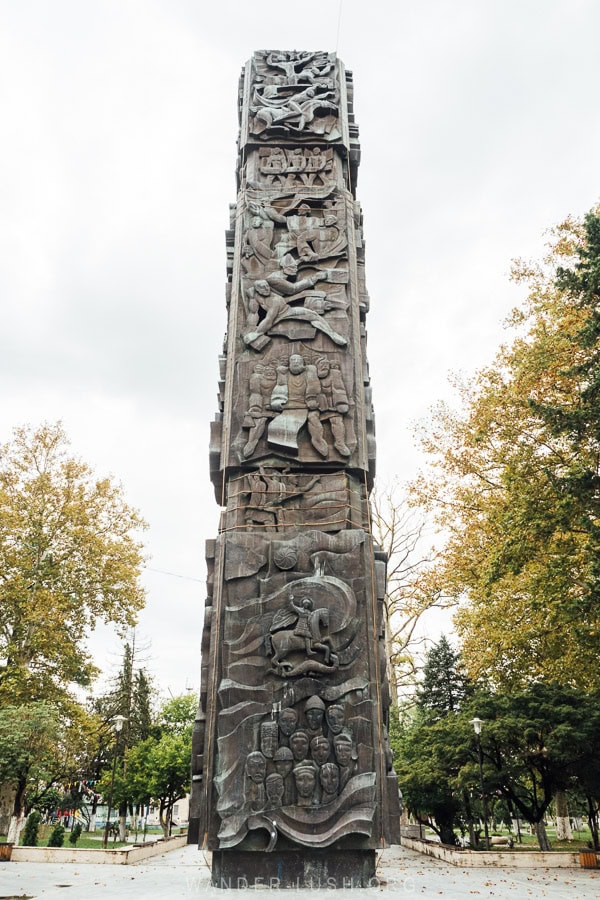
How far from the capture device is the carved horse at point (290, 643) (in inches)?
285

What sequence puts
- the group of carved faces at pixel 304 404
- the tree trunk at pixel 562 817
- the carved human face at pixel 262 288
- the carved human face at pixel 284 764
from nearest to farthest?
the carved human face at pixel 284 764
the group of carved faces at pixel 304 404
the carved human face at pixel 262 288
the tree trunk at pixel 562 817

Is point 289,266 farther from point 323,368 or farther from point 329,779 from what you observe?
point 329,779

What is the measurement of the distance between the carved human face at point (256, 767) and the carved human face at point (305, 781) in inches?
12.9

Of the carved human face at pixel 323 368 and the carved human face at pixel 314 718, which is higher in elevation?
the carved human face at pixel 323 368

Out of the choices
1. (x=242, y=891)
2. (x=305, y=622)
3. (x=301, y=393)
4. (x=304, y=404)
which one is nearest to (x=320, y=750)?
(x=305, y=622)

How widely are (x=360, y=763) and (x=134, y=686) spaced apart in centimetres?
2537

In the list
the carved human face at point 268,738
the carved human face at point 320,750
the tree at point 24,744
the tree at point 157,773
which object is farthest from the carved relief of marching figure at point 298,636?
the tree at point 157,773

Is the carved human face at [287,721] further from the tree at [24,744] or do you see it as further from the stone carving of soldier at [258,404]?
the tree at [24,744]

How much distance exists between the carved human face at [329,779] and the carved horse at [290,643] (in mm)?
1027

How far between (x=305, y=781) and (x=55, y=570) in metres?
13.4

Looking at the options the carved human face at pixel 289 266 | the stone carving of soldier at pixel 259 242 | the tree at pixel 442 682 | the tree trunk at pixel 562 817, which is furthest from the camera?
the tree at pixel 442 682

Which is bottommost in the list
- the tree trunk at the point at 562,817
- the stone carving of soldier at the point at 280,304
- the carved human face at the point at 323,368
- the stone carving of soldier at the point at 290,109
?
the tree trunk at the point at 562,817

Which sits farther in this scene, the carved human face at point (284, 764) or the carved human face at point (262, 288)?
the carved human face at point (262, 288)

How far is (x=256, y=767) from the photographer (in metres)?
6.79
